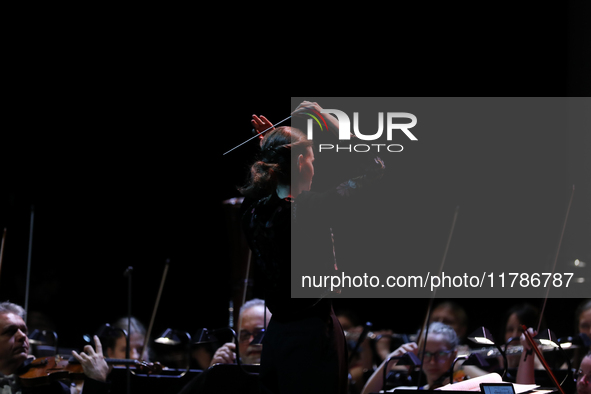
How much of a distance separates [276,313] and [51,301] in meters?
4.25

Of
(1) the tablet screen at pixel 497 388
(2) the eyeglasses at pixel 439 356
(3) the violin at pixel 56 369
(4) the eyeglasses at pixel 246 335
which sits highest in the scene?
(4) the eyeglasses at pixel 246 335

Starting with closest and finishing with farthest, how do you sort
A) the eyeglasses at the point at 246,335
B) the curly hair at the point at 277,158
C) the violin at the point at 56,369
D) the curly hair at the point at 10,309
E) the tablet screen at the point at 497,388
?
the curly hair at the point at 277,158
the tablet screen at the point at 497,388
the violin at the point at 56,369
the curly hair at the point at 10,309
the eyeglasses at the point at 246,335

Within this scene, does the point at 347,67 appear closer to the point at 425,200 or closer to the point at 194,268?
the point at 425,200

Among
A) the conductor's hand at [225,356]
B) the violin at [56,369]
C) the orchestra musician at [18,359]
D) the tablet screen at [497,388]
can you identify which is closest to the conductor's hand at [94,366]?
the orchestra musician at [18,359]

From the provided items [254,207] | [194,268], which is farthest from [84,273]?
[254,207]

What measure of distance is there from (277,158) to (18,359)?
199 centimetres

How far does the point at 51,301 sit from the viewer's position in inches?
201

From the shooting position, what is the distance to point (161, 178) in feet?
15.7

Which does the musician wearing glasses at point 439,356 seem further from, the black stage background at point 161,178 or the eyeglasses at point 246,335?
the black stage background at point 161,178

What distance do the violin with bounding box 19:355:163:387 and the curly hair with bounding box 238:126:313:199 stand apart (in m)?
1.49

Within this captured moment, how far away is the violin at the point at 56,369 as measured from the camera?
2682mm

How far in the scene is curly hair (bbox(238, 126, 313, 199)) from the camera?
1432mm

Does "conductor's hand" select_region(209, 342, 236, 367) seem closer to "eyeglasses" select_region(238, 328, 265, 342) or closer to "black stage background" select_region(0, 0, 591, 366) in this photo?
"eyeglasses" select_region(238, 328, 265, 342)

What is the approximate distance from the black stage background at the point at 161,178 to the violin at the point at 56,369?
100cm
